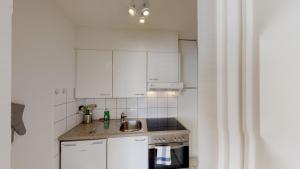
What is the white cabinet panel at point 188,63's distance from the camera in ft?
8.94

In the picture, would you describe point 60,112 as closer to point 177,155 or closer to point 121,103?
point 121,103

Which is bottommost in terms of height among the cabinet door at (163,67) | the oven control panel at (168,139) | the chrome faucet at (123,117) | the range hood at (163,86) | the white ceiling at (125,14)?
the oven control panel at (168,139)

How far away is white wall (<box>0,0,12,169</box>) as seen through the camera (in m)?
0.43

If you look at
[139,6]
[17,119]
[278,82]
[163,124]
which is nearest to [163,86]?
[163,124]

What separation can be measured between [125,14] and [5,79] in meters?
1.62

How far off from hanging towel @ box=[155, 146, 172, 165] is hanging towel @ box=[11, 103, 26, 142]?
1.40m

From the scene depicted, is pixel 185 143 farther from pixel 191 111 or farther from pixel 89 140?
pixel 89 140

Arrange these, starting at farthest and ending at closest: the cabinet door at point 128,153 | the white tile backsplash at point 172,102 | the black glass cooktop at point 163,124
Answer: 1. the white tile backsplash at point 172,102
2. the black glass cooktop at point 163,124
3. the cabinet door at point 128,153

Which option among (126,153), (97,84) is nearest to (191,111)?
(126,153)

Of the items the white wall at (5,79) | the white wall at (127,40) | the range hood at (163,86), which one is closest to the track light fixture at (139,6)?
the white wall at (127,40)

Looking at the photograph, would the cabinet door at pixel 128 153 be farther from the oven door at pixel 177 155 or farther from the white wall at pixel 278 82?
the white wall at pixel 278 82

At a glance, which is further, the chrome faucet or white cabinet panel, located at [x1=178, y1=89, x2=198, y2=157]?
white cabinet panel, located at [x1=178, y1=89, x2=198, y2=157]

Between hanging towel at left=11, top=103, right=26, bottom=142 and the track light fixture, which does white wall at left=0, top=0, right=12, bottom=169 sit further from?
the track light fixture

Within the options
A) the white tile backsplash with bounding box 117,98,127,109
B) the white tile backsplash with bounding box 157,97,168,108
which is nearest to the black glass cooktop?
the white tile backsplash with bounding box 157,97,168,108
